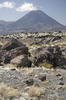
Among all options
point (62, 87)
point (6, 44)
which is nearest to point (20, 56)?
point (6, 44)

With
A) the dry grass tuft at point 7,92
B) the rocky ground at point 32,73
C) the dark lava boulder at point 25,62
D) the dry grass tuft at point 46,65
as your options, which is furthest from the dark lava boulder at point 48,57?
the dry grass tuft at point 7,92

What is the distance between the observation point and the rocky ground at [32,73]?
1614 centimetres

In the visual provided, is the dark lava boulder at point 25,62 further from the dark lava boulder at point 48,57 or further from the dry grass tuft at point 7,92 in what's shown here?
the dry grass tuft at point 7,92

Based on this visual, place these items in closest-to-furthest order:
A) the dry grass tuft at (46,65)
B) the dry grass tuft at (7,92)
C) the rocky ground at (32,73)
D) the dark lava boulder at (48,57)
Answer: the dry grass tuft at (7,92) → the rocky ground at (32,73) → the dry grass tuft at (46,65) → the dark lava boulder at (48,57)

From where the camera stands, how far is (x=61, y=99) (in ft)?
50.2

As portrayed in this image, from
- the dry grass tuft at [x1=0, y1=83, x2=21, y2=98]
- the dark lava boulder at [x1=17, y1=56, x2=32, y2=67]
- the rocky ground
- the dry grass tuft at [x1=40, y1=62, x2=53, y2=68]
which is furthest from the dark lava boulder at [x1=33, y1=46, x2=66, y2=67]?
the dry grass tuft at [x1=0, y1=83, x2=21, y2=98]

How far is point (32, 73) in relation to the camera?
25875mm

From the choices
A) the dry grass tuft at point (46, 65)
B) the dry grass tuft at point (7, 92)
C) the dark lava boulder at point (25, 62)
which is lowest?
the dry grass tuft at point (46, 65)

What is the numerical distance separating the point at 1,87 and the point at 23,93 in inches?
53.4

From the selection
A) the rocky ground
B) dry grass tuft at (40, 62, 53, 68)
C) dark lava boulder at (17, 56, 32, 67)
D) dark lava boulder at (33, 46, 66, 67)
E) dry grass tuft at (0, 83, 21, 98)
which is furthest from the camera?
dark lava boulder at (33, 46, 66, 67)

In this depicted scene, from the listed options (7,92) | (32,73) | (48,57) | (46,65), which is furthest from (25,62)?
(7,92)

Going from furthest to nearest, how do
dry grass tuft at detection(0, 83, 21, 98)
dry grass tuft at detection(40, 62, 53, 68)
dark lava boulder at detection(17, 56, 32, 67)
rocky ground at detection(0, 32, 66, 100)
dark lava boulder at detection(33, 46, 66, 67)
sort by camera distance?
dark lava boulder at detection(33, 46, 66, 67), dry grass tuft at detection(40, 62, 53, 68), dark lava boulder at detection(17, 56, 32, 67), rocky ground at detection(0, 32, 66, 100), dry grass tuft at detection(0, 83, 21, 98)

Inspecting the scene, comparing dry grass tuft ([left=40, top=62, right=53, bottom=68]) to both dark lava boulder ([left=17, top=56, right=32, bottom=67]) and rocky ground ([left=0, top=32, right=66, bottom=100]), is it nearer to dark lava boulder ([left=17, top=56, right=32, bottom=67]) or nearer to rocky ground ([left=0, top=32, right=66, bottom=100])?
rocky ground ([left=0, top=32, right=66, bottom=100])

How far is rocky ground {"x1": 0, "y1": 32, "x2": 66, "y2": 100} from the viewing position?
16141 mm
